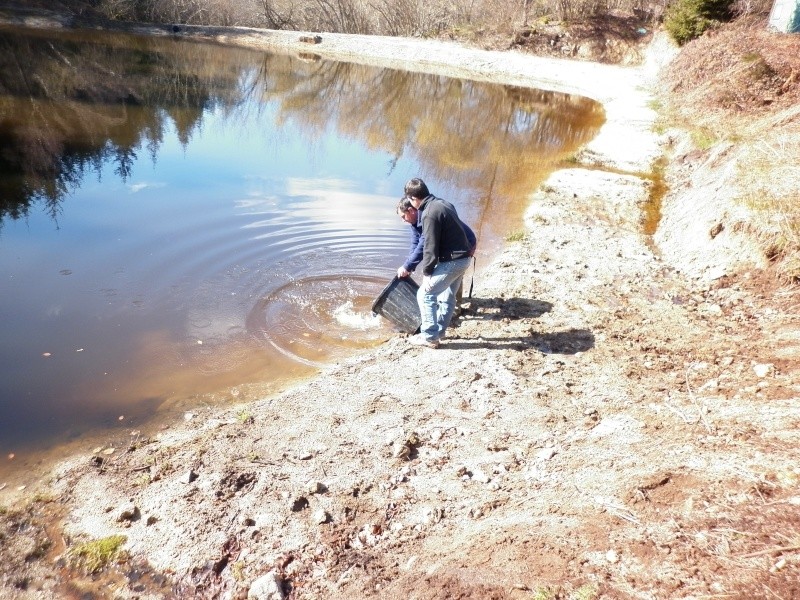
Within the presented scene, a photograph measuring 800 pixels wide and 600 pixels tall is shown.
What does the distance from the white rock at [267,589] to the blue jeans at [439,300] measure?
3.36 m

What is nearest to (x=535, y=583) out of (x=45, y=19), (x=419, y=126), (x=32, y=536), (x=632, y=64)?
(x=32, y=536)

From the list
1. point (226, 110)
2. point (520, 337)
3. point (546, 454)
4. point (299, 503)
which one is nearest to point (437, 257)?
point (520, 337)

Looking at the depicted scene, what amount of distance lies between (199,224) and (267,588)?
775cm

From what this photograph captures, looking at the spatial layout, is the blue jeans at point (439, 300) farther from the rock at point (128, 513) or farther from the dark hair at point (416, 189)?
the rock at point (128, 513)

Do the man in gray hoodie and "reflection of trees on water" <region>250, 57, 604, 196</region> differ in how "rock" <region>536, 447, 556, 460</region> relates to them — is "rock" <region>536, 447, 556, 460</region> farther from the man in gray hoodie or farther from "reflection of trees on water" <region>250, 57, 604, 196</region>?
"reflection of trees on water" <region>250, 57, 604, 196</region>

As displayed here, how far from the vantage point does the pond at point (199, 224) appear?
6.05m

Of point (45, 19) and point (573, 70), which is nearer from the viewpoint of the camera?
point (573, 70)

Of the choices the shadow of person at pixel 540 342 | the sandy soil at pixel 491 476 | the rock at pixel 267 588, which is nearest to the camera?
the sandy soil at pixel 491 476

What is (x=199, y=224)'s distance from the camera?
9.90 metres

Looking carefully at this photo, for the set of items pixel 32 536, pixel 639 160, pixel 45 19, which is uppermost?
pixel 45 19

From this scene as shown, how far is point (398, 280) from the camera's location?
647 cm

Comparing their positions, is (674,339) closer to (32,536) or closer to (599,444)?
(599,444)

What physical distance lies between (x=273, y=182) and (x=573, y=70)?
25245 mm

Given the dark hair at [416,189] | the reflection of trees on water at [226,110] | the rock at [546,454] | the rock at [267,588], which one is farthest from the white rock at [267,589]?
the reflection of trees on water at [226,110]
